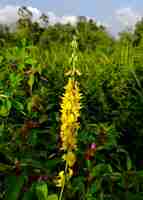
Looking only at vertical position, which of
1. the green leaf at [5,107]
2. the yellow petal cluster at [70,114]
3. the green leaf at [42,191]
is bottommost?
the green leaf at [42,191]

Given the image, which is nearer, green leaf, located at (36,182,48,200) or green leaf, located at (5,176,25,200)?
green leaf, located at (36,182,48,200)

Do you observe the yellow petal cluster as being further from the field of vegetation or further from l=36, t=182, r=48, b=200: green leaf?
l=36, t=182, r=48, b=200: green leaf

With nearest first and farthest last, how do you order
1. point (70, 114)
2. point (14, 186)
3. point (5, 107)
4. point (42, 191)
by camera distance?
1. point (70, 114)
2. point (42, 191)
3. point (14, 186)
4. point (5, 107)

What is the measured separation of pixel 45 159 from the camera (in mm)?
2770

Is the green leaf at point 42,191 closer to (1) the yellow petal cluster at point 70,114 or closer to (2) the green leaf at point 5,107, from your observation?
(1) the yellow petal cluster at point 70,114

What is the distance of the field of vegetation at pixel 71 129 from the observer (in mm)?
2244

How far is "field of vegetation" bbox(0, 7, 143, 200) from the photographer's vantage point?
2.24m

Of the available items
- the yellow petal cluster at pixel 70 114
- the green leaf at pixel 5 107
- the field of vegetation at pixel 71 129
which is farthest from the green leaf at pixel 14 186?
the yellow petal cluster at pixel 70 114

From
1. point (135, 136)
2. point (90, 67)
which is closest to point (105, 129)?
point (135, 136)

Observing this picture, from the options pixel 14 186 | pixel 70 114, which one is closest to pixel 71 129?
pixel 70 114

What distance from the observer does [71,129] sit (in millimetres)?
1729

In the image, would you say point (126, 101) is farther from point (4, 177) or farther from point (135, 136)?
point (4, 177)

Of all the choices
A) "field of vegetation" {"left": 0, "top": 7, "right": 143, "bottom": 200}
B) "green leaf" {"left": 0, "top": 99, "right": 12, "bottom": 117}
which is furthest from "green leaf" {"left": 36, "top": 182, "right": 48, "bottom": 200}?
"green leaf" {"left": 0, "top": 99, "right": 12, "bottom": 117}

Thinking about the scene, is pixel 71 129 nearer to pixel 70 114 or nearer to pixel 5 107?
pixel 70 114
